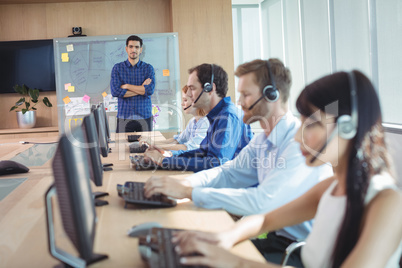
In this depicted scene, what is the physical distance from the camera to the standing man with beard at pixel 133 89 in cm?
517

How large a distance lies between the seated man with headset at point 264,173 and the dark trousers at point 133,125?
3.17 meters

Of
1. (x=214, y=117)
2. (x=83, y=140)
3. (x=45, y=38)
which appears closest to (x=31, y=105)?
(x=45, y=38)

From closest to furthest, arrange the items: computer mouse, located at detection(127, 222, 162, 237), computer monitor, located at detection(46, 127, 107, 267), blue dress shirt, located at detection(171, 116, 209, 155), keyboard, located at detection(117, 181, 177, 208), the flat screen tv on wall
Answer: computer monitor, located at detection(46, 127, 107, 267) → computer mouse, located at detection(127, 222, 162, 237) → keyboard, located at detection(117, 181, 177, 208) → blue dress shirt, located at detection(171, 116, 209, 155) → the flat screen tv on wall

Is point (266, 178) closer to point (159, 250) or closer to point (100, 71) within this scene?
point (159, 250)

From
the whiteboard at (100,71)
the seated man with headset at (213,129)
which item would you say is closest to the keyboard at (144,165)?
the seated man with headset at (213,129)

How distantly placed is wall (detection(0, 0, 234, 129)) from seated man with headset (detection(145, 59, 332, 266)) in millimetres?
4153

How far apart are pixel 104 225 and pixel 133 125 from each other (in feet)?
12.5

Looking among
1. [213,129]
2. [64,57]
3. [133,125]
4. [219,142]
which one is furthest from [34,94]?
[219,142]

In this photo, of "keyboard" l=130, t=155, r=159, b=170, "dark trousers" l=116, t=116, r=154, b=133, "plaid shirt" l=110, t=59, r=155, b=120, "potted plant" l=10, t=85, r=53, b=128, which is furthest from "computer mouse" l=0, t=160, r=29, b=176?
"potted plant" l=10, t=85, r=53, b=128

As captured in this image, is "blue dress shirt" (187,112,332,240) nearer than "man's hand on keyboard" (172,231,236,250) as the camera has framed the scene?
No

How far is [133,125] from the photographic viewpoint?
5086 millimetres

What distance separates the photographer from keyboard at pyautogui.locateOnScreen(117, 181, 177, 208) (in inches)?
58.9

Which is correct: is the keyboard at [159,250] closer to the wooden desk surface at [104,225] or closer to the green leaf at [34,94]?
the wooden desk surface at [104,225]

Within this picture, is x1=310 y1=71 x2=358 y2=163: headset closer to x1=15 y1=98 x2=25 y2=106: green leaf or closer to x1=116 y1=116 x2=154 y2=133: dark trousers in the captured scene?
x1=116 y1=116 x2=154 y2=133: dark trousers
